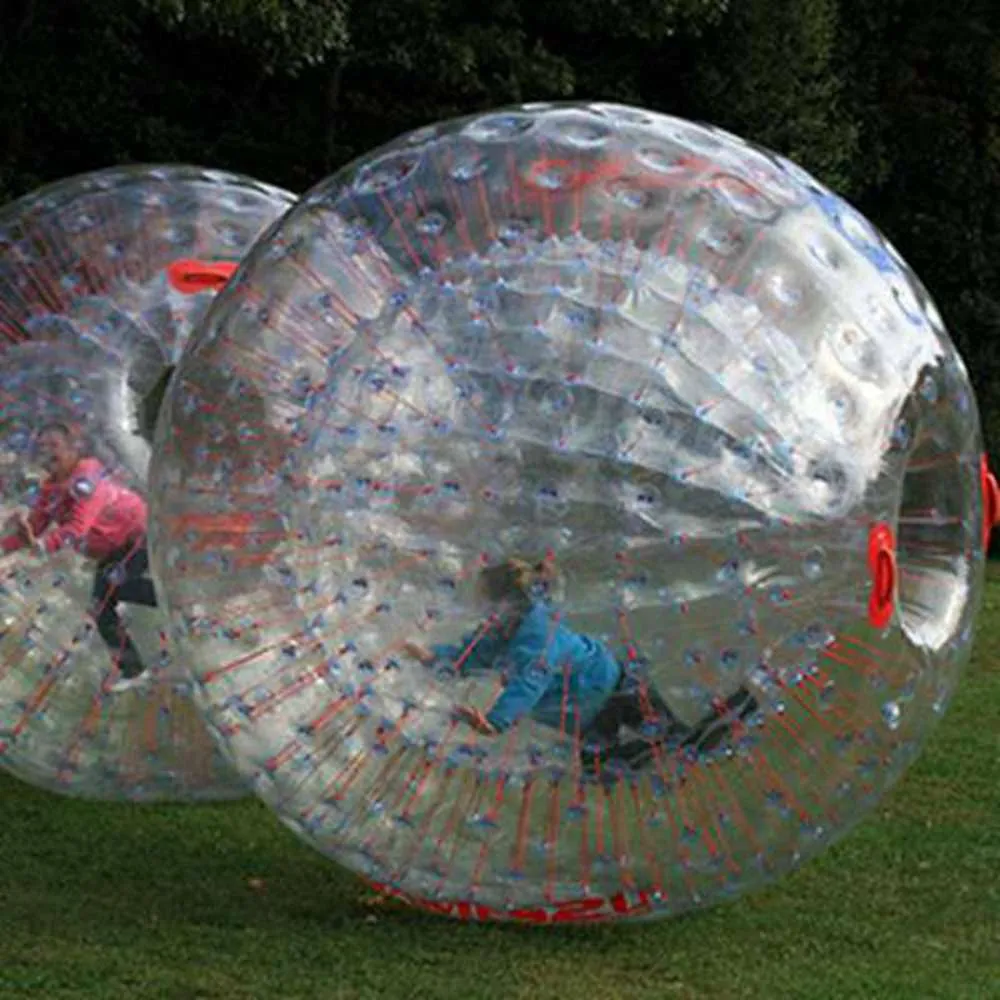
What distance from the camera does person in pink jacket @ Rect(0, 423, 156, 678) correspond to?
682 centimetres

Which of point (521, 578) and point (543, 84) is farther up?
point (521, 578)

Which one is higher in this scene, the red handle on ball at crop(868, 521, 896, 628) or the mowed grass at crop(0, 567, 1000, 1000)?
the red handle on ball at crop(868, 521, 896, 628)

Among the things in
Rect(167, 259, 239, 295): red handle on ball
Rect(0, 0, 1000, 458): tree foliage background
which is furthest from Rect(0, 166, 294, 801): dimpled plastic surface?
Rect(0, 0, 1000, 458): tree foliage background

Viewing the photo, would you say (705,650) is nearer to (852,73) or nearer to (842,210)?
(842,210)

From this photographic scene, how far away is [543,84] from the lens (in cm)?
1653

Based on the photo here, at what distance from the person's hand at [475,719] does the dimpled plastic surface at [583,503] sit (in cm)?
2

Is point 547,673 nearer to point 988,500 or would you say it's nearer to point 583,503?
point 583,503

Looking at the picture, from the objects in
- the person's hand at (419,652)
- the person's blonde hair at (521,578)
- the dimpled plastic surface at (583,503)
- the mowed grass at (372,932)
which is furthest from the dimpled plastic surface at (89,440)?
the person's blonde hair at (521,578)

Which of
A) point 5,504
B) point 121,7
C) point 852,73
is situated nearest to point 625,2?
point 121,7

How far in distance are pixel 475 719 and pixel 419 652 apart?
0.64 ft

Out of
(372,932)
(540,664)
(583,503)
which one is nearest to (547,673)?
(540,664)

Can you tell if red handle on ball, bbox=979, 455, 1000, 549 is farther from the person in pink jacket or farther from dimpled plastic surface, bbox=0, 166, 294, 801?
the person in pink jacket

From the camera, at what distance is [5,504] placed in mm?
6898

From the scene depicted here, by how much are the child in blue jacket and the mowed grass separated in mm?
754
